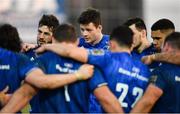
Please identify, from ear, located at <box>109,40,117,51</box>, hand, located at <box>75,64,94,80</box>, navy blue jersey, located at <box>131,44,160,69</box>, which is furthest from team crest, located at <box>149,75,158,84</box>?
navy blue jersey, located at <box>131,44,160,69</box>

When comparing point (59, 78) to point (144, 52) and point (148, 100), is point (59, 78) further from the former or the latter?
point (144, 52)

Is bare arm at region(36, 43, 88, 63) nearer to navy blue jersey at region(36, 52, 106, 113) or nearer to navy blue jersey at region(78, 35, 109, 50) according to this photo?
navy blue jersey at region(36, 52, 106, 113)

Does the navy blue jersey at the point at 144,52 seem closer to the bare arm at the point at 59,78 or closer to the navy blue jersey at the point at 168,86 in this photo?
the navy blue jersey at the point at 168,86

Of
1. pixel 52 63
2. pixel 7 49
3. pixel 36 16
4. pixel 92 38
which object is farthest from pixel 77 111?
pixel 36 16

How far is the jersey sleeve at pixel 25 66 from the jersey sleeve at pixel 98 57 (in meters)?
0.62

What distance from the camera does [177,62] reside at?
30.9 feet

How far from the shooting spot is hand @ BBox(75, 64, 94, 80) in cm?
899

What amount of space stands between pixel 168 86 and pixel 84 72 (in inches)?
39.4

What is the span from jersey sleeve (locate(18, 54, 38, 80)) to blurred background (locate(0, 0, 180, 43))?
603 inches

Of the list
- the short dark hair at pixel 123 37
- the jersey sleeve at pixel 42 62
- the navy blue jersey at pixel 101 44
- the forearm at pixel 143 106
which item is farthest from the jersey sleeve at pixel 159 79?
the navy blue jersey at pixel 101 44

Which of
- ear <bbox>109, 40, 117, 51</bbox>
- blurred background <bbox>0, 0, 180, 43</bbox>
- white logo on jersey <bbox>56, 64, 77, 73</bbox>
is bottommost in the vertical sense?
blurred background <bbox>0, 0, 180, 43</bbox>

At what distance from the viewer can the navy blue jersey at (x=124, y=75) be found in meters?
9.30

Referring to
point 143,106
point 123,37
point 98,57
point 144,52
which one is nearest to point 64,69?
point 98,57

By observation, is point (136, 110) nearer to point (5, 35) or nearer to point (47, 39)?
point (5, 35)
